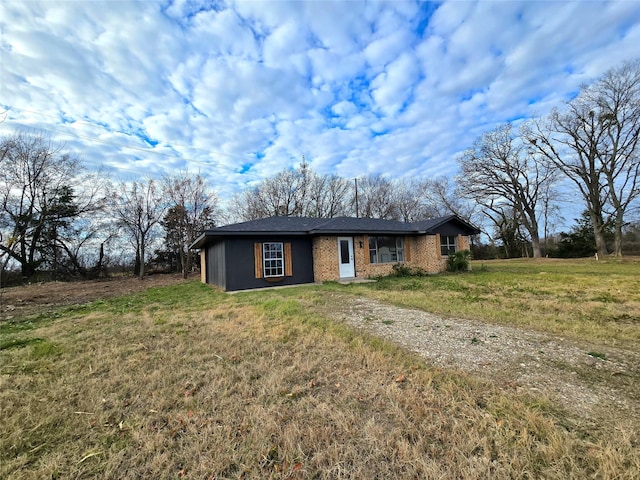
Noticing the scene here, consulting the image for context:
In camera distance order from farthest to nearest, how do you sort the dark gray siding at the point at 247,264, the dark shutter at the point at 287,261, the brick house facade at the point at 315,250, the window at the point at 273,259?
the dark shutter at the point at 287,261 < the window at the point at 273,259 < the brick house facade at the point at 315,250 < the dark gray siding at the point at 247,264

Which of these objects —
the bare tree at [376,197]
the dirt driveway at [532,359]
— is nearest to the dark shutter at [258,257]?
the dirt driveway at [532,359]

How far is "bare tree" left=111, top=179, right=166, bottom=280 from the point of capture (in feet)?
60.3

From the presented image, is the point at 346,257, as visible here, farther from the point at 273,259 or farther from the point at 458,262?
the point at 458,262

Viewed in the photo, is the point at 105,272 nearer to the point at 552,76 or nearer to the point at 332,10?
the point at 332,10

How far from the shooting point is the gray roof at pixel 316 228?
390 inches

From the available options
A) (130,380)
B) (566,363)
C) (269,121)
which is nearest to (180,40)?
(269,121)

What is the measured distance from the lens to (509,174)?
25391 millimetres

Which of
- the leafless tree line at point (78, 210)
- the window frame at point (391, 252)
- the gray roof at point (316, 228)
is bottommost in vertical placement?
the window frame at point (391, 252)

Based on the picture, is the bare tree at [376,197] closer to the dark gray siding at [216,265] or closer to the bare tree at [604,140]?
the bare tree at [604,140]

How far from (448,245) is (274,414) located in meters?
14.4

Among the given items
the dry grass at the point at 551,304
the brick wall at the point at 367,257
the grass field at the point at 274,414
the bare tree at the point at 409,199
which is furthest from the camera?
the bare tree at the point at 409,199

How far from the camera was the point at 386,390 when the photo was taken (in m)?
2.57

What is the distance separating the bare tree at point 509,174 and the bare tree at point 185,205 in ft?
77.5

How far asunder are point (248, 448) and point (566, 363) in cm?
343
